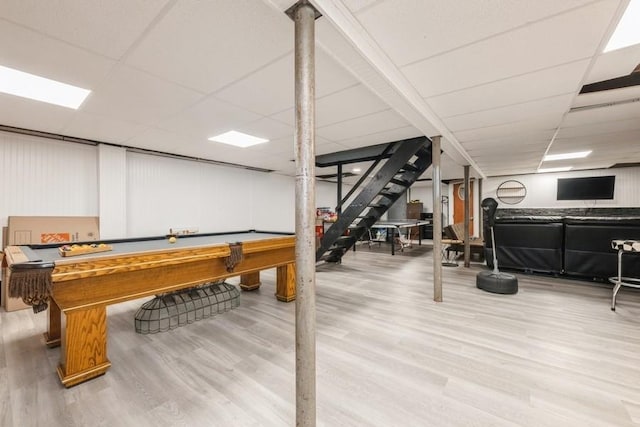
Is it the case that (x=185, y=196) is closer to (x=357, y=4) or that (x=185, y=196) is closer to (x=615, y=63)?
(x=357, y=4)

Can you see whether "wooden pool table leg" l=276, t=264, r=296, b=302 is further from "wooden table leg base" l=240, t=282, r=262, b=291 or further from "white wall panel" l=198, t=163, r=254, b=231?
"white wall panel" l=198, t=163, r=254, b=231

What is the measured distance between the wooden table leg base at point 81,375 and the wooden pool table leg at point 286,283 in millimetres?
1883

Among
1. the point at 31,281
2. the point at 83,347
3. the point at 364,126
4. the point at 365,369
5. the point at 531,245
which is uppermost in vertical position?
the point at 364,126

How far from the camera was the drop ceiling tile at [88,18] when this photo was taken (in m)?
1.41

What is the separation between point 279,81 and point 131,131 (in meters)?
2.68

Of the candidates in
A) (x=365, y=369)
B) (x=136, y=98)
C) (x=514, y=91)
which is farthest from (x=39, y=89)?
(x=514, y=91)

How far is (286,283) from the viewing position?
346cm

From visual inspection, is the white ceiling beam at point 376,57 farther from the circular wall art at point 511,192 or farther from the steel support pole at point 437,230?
the circular wall art at point 511,192

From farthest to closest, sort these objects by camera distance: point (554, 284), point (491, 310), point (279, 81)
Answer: point (554, 284) → point (491, 310) → point (279, 81)

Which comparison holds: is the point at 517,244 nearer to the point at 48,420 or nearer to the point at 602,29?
the point at 602,29

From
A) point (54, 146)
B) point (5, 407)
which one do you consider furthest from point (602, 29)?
point (54, 146)

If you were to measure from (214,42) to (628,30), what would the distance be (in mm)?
2655

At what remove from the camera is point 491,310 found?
10.3 ft

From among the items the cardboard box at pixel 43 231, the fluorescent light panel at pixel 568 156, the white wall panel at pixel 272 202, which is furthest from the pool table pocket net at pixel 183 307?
the fluorescent light panel at pixel 568 156
